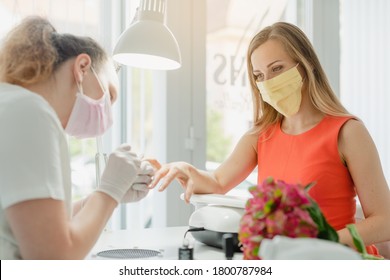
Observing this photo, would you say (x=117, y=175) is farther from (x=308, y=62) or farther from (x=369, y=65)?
(x=369, y=65)

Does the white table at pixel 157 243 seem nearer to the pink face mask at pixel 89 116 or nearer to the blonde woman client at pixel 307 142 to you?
the blonde woman client at pixel 307 142

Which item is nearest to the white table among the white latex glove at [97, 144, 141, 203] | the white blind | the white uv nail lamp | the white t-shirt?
the white uv nail lamp

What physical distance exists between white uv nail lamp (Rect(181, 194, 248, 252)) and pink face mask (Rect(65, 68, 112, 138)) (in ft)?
1.32

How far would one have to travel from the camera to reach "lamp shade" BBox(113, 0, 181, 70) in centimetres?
154

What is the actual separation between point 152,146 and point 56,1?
0.85m

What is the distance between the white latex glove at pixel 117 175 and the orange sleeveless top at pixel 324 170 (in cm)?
66

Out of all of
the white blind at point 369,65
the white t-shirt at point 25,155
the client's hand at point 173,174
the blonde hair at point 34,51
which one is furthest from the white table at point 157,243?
the white blind at point 369,65

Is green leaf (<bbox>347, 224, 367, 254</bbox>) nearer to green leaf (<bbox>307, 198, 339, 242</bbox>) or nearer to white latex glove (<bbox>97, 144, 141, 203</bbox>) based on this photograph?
green leaf (<bbox>307, 198, 339, 242</bbox>)

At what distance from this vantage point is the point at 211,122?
2.70m

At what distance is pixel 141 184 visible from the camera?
1382 millimetres

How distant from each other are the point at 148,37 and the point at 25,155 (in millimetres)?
711

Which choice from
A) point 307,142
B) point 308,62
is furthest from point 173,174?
point 308,62
